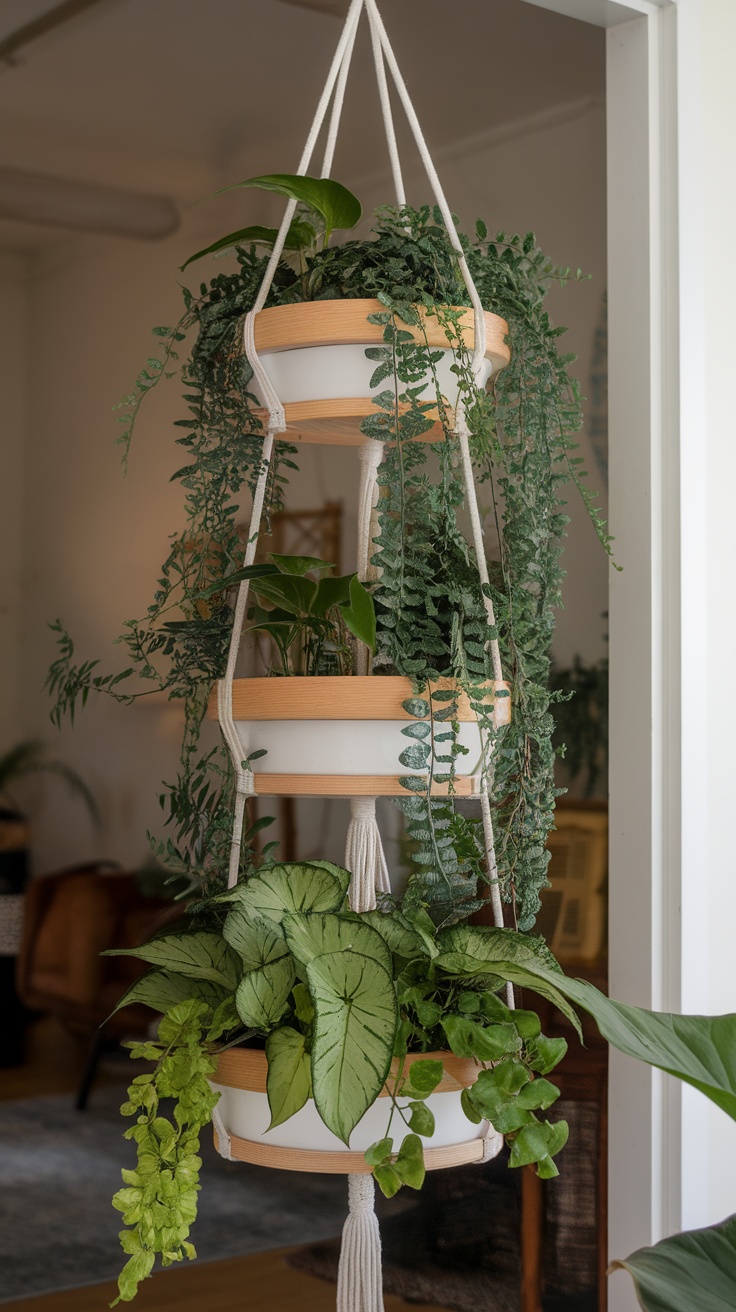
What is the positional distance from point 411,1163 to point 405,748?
378mm

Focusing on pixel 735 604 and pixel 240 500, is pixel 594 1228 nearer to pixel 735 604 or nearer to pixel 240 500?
pixel 735 604

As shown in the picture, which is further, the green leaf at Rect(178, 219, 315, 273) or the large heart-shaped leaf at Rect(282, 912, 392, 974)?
the green leaf at Rect(178, 219, 315, 273)

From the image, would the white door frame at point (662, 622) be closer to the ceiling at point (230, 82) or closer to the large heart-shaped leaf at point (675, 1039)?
the ceiling at point (230, 82)

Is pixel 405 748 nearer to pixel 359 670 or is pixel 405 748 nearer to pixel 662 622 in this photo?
pixel 359 670

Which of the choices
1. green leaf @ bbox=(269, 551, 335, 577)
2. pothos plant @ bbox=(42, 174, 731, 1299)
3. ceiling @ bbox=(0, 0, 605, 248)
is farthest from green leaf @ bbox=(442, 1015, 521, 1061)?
ceiling @ bbox=(0, 0, 605, 248)

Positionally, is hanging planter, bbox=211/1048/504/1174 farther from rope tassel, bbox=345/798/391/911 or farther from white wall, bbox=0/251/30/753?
white wall, bbox=0/251/30/753

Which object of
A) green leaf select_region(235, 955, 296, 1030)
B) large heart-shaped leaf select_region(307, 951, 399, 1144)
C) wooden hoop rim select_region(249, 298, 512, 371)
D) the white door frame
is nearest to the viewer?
large heart-shaped leaf select_region(307, 951, 399, 1144)

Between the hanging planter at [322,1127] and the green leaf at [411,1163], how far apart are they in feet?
0.14

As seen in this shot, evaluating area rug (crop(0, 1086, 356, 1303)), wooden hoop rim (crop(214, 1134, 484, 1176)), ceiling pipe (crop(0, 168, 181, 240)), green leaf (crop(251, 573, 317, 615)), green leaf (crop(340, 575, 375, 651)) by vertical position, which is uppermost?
ceiling pipe (crop(0, 168, 181, 240))

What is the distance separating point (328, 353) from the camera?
4.21 ft

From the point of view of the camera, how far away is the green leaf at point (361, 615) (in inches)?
47.3

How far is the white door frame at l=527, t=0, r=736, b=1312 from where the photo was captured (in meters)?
1.71

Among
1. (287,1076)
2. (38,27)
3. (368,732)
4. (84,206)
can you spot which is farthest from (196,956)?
(38,27)

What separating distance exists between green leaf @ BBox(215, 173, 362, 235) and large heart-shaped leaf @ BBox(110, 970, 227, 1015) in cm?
77
